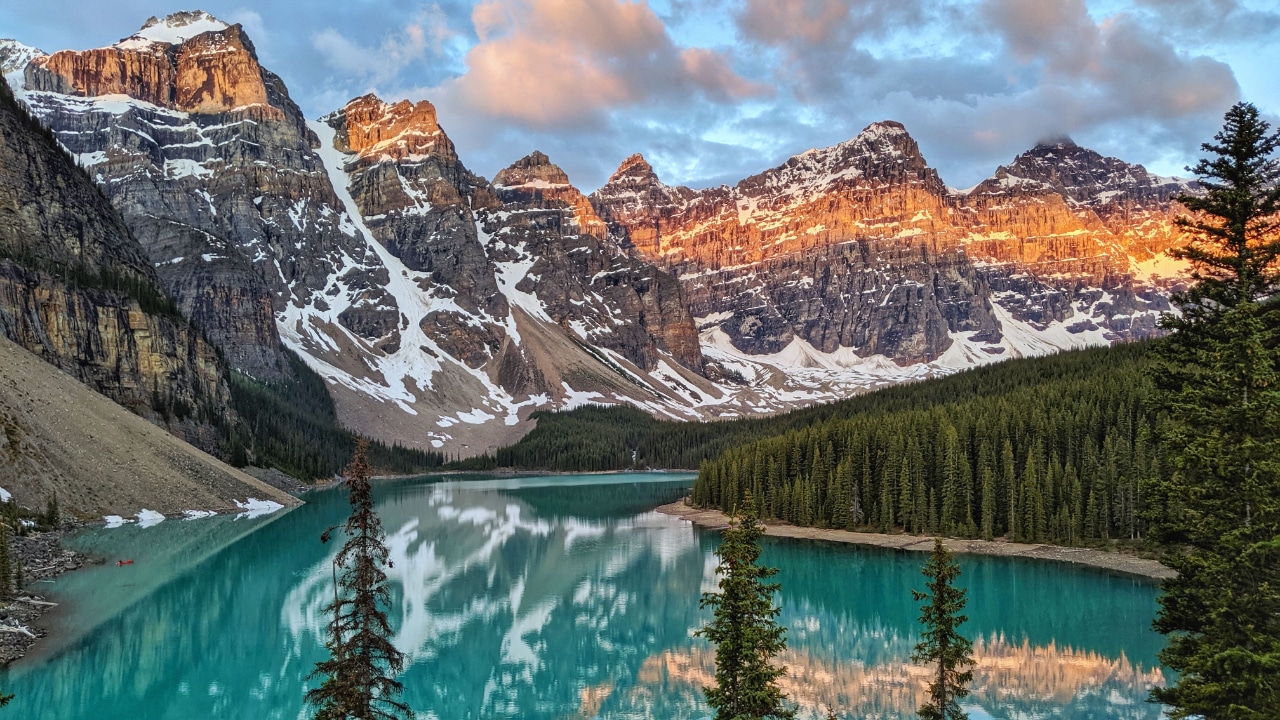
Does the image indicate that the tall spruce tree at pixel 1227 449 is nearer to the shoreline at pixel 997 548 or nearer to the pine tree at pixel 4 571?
the shoreline at pixel 997 548

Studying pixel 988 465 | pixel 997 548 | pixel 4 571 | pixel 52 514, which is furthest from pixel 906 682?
pixel 52 514

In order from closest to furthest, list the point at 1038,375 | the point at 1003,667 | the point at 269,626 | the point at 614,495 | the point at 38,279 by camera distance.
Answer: the point at 1003,667
the point at 269,626
the point at 38,279
the point at 1038,375
the point at 614,495

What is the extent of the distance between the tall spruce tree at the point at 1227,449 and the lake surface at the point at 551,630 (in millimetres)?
13451

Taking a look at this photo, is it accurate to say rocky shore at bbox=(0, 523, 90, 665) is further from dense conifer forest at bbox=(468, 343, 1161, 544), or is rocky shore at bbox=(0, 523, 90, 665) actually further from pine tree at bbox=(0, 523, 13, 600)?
dense conifer forest at bbox=(468, 343, 1161, 544)

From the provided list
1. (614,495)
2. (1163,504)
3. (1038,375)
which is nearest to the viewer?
(1163,504)

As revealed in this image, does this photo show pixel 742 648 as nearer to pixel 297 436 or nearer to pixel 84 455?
pixel 84 455

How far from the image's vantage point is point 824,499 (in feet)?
256

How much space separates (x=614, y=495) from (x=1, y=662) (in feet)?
311

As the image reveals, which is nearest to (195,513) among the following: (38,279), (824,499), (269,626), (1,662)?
(38,279)

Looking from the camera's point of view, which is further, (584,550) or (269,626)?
(584,550)

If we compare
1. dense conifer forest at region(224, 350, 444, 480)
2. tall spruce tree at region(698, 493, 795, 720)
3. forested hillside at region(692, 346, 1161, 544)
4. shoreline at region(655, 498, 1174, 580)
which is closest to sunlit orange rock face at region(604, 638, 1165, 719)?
shoreline at region(655, 498, 1174, 580)

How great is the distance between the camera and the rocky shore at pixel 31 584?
32.5 m

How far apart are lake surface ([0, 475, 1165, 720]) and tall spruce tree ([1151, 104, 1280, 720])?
13.5 meters

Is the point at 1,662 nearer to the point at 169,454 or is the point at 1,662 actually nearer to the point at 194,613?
the point at 194,613
